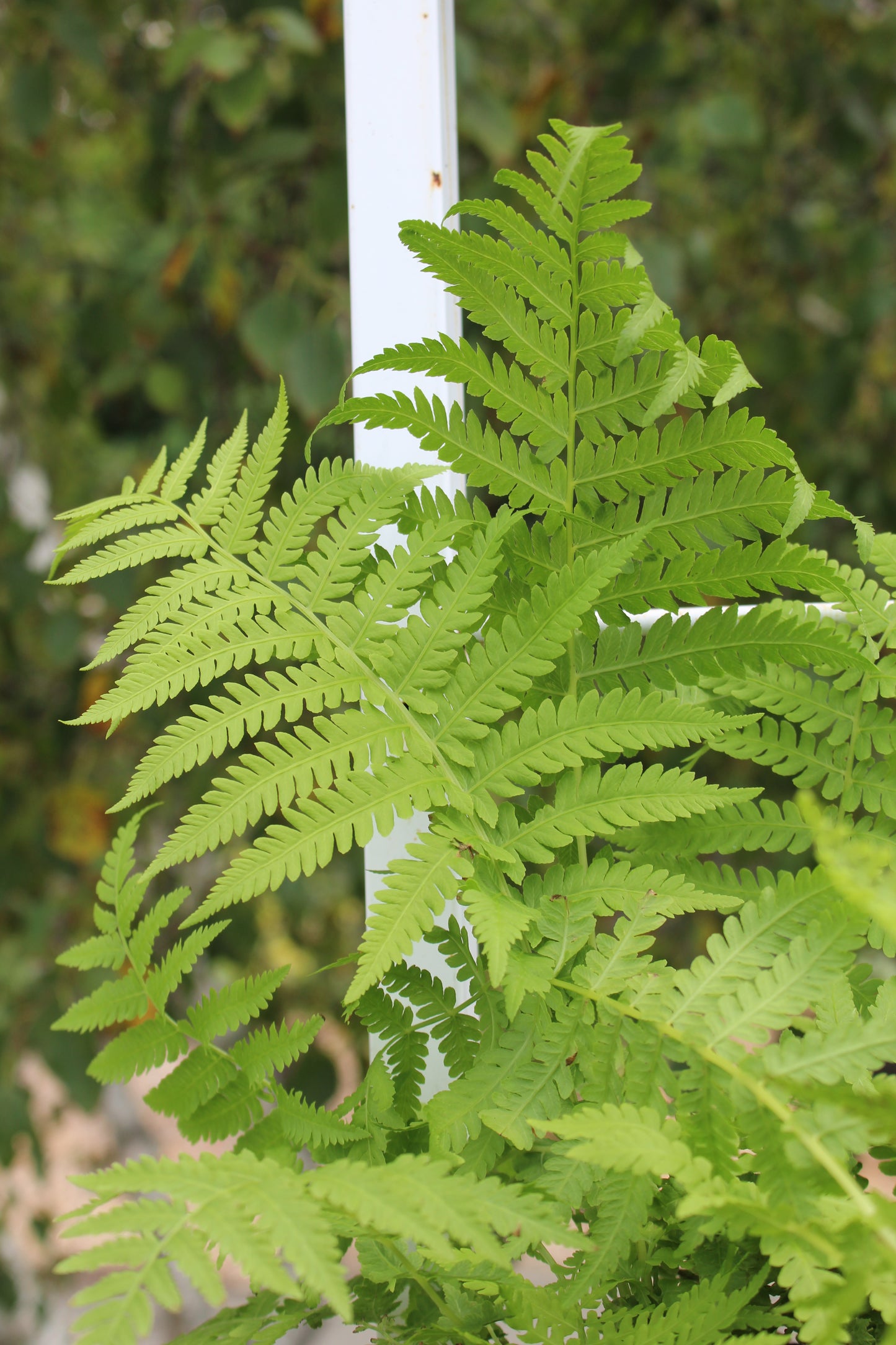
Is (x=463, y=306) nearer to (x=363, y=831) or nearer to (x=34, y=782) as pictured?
(x=363, y=831)

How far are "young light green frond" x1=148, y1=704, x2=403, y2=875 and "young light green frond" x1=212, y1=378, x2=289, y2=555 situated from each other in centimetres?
7

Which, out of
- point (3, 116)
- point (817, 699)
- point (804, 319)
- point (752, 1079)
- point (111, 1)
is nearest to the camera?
point (752, 1079)

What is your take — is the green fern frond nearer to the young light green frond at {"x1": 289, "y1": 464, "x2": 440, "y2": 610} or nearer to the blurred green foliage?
the young light green frond at {"x1": 289, "y1": 464, "x2": 440, "y2": 610}

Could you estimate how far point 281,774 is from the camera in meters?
0.29

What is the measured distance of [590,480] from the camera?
1.07 ft

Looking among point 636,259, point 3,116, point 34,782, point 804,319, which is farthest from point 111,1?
point 636,259

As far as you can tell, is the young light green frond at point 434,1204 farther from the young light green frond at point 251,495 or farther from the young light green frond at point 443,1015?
the young light green frond at point 251,495

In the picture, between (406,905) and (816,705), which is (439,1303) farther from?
(816,705)

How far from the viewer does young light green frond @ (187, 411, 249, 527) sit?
33 centimetres

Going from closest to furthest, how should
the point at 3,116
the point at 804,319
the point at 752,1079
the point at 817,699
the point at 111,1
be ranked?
the point at 752,1079 < the point at 817,699 < the point at 111,1 < the point at 3,116 < the point at 804,319

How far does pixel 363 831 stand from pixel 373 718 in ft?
0.12

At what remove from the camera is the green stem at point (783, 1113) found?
7.4 inches

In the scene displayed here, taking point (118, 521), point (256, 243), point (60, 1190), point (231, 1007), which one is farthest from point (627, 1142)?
point (60, 1190)

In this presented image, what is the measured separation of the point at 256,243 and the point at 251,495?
92 centimetres
